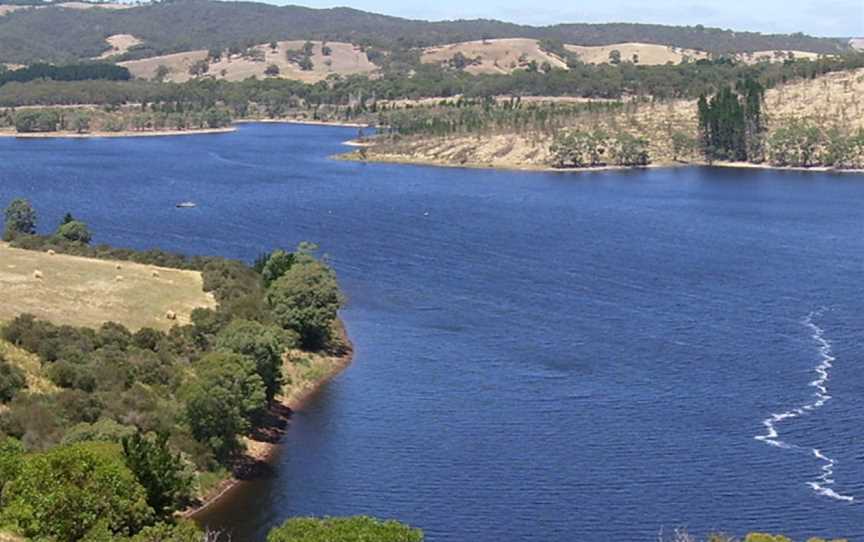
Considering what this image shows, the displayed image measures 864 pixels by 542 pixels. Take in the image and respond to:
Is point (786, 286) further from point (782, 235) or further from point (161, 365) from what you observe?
point (161, 365)

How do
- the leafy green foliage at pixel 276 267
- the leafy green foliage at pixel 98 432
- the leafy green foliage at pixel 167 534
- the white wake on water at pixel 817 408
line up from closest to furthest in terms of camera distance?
1. the leafy green foliage at pixel 167 534
2. the leafy green foliage at pixel 98 432
3. the white wake on water at pixel 817 408
4. the leafy green foliage at pixel 276 267

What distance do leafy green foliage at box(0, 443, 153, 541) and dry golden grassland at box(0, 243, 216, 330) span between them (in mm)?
34210

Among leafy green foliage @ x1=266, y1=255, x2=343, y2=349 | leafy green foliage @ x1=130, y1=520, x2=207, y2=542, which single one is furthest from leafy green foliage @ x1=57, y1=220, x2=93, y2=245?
leafy green foliage @ x1=130, y1=520, x2=207, y2=542

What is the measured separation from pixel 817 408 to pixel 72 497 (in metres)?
50.2

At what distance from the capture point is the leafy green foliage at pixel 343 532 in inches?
1800

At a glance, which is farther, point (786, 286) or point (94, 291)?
point (786, 286)

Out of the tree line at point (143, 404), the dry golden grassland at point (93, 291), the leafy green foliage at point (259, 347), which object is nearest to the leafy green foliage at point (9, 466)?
the tree line at point (143, 404)

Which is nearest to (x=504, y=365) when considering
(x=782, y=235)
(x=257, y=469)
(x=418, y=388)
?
(x=418, y=388)

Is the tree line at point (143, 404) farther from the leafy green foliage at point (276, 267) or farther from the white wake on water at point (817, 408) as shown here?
the white wake on water at point (817, 408)

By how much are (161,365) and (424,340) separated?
82.2 feet

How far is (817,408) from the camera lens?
81.0 metres

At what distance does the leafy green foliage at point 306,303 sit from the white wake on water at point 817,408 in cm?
3388

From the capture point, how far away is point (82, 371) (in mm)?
73938

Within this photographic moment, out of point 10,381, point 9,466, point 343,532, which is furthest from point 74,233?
point 343,532
